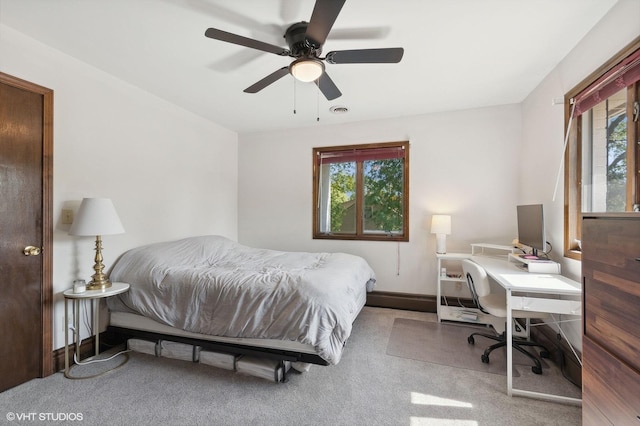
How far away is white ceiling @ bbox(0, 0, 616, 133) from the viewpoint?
1.73 m

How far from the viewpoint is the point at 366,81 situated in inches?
106

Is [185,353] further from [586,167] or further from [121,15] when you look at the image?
[586,167]

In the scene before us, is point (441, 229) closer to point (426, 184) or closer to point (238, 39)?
point (426, 184)

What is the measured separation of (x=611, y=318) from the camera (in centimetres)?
107

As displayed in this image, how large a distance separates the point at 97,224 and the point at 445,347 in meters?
3.17

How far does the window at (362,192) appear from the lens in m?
3.73

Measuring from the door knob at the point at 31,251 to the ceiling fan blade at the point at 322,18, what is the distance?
250 centimetres

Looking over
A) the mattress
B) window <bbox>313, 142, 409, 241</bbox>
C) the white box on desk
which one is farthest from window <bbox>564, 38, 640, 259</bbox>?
the mattress

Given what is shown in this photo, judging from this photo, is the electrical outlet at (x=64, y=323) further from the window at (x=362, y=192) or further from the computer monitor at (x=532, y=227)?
the computer monitor at (x=532, y=227)

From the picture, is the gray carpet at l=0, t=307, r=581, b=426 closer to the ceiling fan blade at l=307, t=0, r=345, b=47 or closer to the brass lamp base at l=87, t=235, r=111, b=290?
the brass lamp base at l=87, t=235, r=111, b=290

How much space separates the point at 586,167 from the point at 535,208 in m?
0.46

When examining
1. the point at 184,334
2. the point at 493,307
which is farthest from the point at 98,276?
the point at 493,307

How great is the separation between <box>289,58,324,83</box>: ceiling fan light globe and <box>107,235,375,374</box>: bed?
1521 mm

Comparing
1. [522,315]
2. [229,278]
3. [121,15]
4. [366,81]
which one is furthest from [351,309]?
[121,15]
